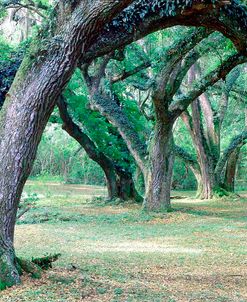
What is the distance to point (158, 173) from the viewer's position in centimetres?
1526

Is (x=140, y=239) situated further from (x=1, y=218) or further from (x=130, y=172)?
(x=130, y=172)

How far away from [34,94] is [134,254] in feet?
13.7

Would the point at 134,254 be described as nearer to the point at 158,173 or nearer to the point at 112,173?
the point at 158,173

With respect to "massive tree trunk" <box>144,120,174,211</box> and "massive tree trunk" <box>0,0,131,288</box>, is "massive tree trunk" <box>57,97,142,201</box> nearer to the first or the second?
"massive tree trunk" <box>144,120,174,211</box>

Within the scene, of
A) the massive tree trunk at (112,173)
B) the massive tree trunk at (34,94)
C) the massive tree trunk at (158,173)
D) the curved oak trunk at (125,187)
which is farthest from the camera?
the curved oak trunk at (125,187)

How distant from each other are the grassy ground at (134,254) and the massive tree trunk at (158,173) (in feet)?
1.85

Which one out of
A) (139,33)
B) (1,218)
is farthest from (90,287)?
(139,33)

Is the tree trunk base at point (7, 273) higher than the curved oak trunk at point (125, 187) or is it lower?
lower

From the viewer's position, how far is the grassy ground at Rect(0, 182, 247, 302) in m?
5.43

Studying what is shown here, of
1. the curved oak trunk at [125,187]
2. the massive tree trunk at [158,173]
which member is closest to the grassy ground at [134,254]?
the massive tree trunk at [158,173]

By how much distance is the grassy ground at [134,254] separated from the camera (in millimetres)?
5430

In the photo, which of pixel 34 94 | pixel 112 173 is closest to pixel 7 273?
pixel 34 94

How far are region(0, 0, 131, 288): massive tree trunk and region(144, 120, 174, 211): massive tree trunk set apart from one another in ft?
31.9

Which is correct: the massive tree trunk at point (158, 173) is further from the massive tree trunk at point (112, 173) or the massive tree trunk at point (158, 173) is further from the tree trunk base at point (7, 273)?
the tree trunk base at point (7, 273)
